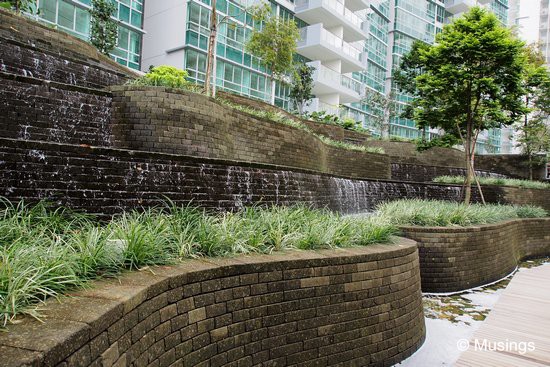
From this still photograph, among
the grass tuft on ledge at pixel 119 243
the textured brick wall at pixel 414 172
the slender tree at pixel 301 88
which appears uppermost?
the slender tree at pixel 301 88

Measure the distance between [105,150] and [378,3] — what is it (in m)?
43.1

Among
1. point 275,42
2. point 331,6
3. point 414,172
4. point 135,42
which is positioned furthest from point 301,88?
point 135,42

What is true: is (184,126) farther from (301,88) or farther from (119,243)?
(301,88)

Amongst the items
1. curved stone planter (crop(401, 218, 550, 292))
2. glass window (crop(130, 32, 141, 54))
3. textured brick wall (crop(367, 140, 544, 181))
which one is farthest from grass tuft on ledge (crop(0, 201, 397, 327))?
glass window (crop(130, 32, 141, 54))

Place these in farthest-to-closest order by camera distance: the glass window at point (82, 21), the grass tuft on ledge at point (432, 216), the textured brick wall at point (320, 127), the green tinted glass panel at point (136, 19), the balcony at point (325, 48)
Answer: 1. the balcony at point (325, 48)
2. the green tinted glass panel at point (136, 19)
3. the glass window at point (82, 21)
4. the textured brick wall at point (320, 127)
5. the grass tuft on ledge at point (432, 216)

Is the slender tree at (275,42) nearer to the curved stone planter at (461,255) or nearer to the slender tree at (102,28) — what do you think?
the slender tree at (102,28)

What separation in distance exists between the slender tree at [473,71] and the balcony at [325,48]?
57.8 ft

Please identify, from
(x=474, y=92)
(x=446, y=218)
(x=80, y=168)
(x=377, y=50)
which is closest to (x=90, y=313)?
(x=80, y=168)

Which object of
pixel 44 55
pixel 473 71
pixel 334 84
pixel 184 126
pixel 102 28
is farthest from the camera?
pixel 334 84

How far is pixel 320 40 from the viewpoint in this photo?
30.0 metres

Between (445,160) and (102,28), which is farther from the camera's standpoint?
(445,160)

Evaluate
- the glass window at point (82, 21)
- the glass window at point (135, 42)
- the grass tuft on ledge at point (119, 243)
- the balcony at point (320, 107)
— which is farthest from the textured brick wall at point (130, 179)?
the balcony at point (320, 107)

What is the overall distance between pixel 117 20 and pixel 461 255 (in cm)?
2193

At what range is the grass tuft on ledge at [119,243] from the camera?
2266 millimetres
